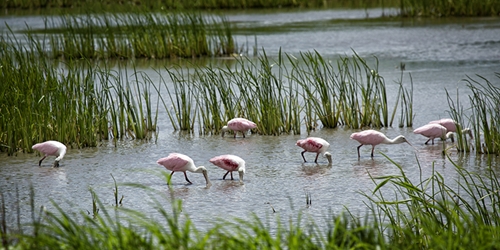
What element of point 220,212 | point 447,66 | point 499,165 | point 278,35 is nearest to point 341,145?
point 499,165

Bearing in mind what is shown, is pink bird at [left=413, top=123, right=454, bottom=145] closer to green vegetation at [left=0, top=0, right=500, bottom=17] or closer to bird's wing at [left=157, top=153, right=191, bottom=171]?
bird's wing at [left=157, top=153, right=191, bottom=171]

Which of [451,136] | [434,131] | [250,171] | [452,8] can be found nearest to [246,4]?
[452,8]

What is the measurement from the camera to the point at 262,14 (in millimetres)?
21547

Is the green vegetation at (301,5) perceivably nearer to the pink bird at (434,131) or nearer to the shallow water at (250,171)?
the shallow water at (250,171)

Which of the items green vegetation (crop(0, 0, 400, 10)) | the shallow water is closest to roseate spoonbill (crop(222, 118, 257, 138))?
the shallow water

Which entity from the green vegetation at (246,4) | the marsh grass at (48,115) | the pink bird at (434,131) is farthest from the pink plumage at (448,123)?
the green vegetation at (246,4)

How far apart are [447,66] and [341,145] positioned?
4877 millimetres

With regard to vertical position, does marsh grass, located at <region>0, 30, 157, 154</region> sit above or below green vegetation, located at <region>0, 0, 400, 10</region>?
below

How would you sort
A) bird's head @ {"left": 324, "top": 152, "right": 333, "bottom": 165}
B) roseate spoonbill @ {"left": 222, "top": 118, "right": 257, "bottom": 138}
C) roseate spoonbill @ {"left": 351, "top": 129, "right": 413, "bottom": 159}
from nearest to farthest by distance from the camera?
bird's head @ {"left": 324, "top": 152, "right": 333, "bottom": 165} → roseate spoonbill @ {"left": 351, "top": 129, "right": 413, "bottom": 159} → roseate spoonbill @ {"left": 222, "top": 118, "right": 257, "bottom": 138}

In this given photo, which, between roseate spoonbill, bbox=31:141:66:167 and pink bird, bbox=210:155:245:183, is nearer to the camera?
pink bird, bbox=210:155:245:183

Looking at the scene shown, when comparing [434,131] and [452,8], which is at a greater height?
[452,8]

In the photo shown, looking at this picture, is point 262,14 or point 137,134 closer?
point 137,134

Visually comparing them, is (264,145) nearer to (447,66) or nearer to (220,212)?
(220,212)

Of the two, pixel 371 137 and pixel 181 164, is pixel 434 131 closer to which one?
pixel 371 137
